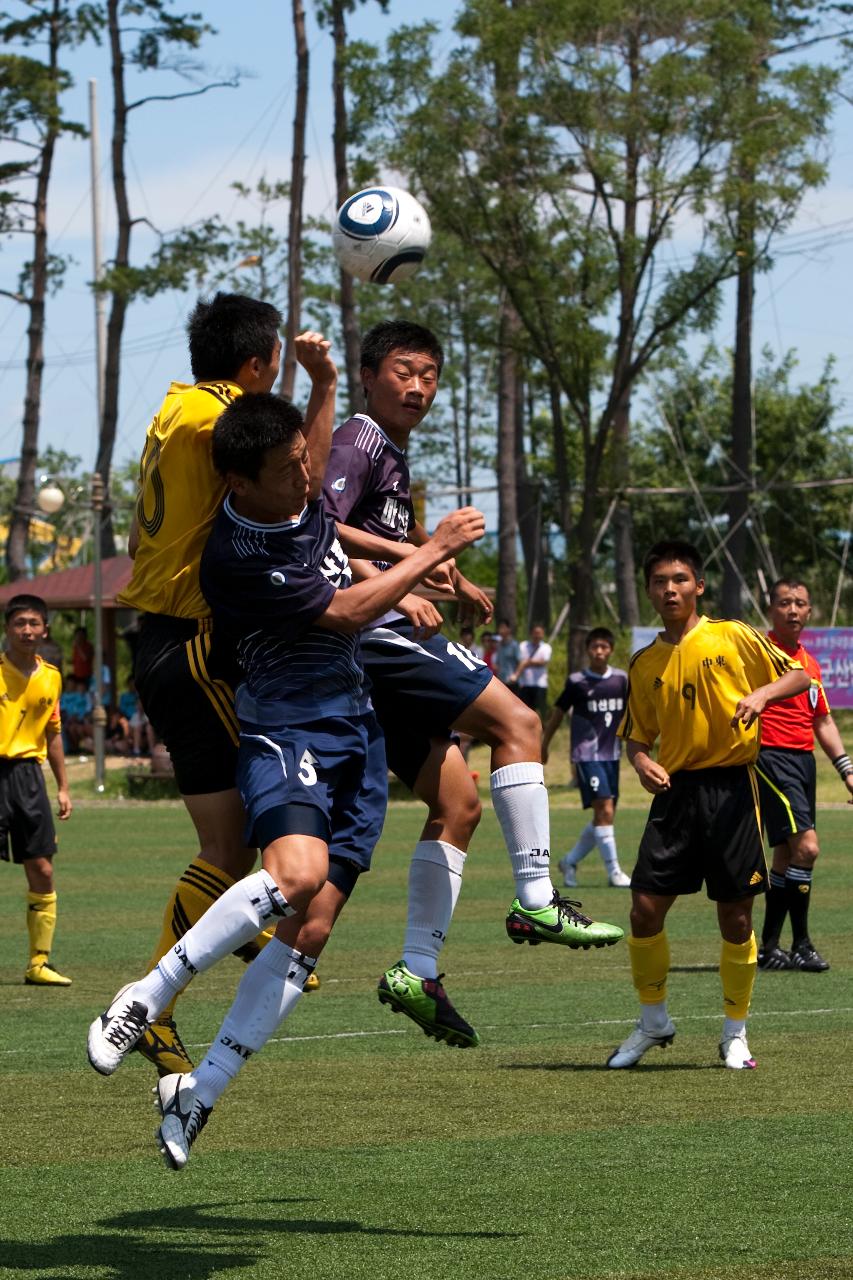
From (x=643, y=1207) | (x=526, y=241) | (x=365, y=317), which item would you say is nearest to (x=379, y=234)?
(x=643, y=1207)

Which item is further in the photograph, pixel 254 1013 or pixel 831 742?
pixel 831 742

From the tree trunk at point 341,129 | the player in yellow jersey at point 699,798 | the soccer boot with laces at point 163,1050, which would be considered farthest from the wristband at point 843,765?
the tree trunk at point 341,129

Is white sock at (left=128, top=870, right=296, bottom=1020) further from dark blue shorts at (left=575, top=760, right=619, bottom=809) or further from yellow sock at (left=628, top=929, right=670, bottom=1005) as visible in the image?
dark blue shorts at (left=575, top=760, right=619, bottom=809)

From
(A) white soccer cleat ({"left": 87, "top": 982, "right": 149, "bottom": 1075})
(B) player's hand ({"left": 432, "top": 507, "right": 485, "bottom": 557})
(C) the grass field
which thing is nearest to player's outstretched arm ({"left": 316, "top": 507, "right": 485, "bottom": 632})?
(B) player's hand ({"left": 432, "top": 507, "right": 485, "bottom": 557})

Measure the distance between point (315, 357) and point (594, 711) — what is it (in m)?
12.6

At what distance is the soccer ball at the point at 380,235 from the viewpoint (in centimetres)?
732

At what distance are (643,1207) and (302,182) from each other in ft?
93.6

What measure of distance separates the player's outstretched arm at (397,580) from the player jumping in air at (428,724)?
54 centimetres

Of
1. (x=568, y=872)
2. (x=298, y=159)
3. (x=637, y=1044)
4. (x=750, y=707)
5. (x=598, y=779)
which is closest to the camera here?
(x=750, y=707)

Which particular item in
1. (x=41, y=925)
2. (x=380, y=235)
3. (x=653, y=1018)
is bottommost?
(x=41, y=925)

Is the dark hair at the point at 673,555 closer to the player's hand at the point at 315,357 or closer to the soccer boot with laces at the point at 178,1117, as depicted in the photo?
the player's hand at the point at 315,357

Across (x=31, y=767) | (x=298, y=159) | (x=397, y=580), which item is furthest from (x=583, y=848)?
(x=298, y=159)

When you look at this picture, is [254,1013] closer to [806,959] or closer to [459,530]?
[459,530]

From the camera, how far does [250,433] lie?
5.79m
